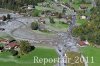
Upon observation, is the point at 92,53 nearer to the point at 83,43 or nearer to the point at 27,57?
the point at 83,43

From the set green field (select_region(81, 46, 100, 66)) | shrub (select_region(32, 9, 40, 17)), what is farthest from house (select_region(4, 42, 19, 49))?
shrub (select_region(32, 9, 40, 17))

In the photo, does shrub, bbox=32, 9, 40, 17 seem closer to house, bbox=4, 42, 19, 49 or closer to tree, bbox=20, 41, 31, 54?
house, bbox=4, 42, 19, 49

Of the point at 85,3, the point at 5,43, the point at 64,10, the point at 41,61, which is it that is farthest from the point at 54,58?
the point at 85,3

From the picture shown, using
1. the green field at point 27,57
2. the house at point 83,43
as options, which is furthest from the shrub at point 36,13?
the green field at point 27,57

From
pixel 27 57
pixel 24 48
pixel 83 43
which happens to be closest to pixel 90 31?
pixel 83 43

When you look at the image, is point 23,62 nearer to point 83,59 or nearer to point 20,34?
point 83,59

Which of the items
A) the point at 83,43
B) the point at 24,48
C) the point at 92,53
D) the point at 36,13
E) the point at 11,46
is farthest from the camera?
the point at 36,13
